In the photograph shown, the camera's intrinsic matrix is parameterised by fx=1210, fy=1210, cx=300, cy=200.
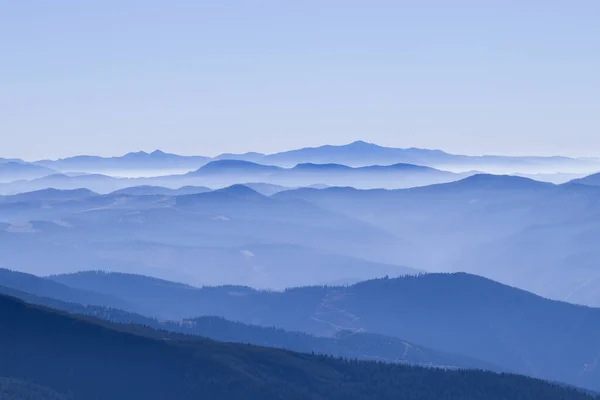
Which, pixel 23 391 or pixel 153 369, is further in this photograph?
pixel 153 369

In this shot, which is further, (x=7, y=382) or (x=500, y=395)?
(x=500, y=395)

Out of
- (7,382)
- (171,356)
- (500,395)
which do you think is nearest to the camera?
(7,382)

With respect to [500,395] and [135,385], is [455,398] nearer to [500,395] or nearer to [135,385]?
[500,395]

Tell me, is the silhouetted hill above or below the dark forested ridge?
below

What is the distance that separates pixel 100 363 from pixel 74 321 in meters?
16.7

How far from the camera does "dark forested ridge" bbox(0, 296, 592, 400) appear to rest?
175125mm

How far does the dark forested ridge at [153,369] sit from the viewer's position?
17512 centimetres

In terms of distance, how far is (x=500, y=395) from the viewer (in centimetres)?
19900

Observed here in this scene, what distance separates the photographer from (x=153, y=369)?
182m

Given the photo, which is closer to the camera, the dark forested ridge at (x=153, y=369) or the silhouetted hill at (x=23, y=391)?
the silhouetted hill at (x=23, y=391)

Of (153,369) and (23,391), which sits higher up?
(153,369)

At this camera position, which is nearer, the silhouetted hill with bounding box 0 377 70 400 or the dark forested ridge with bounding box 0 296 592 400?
the silhouetted hill with bounding box 0 377 70 400

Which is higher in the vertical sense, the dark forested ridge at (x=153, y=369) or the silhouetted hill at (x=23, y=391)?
the dark forested ridge at (x=153, y=369)

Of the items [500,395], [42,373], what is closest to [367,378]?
[500,395]
